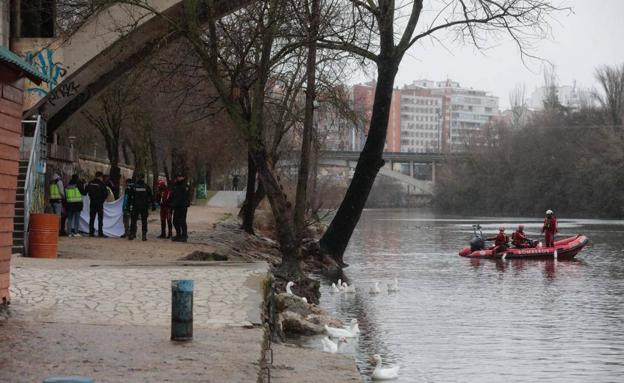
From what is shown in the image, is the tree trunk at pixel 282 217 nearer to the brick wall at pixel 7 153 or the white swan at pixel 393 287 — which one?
the white swan at pixel 393 287

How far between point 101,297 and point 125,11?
15.0 metres

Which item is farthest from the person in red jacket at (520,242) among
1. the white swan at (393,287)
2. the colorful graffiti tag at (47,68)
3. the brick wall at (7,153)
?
the brick wall at (7,153)

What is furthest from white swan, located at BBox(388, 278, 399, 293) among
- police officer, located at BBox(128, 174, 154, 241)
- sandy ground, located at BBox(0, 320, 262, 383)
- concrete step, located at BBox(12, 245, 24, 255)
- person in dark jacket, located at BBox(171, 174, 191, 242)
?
sandy ground, located at BBox(0, 320, 262, 383)

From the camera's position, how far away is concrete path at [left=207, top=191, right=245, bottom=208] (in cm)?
6707

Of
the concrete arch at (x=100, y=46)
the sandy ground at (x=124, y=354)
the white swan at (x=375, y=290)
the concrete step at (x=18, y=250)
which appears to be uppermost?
the concrete arch at (x=100, y=46)

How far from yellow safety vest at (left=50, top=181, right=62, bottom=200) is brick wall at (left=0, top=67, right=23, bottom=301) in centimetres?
1271

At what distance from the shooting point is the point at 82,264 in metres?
18.9

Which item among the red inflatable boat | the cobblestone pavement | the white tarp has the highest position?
the white tarp

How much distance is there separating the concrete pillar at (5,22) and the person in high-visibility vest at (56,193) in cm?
349

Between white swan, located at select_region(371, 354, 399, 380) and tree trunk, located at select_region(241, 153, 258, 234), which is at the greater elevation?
tree trunk, located at select_region(241, 153, 258, 234)

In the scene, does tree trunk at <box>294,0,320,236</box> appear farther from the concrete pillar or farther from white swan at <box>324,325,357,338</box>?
white swan at <box>324,325,357,338</box>

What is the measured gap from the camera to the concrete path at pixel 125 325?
9.55m

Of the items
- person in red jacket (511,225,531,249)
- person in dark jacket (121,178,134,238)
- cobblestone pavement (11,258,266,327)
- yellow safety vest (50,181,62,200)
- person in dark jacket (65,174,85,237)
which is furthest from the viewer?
person in red jacket (511,225,531,249)

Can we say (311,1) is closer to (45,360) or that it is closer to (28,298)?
(28,298)
